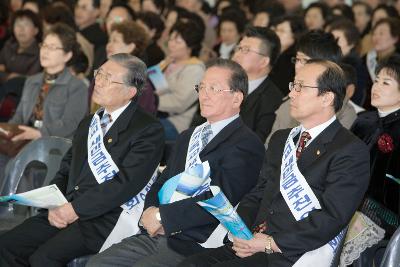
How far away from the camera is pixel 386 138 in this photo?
414 cm

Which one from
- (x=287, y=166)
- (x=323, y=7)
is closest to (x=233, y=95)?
(x=287, y=166)

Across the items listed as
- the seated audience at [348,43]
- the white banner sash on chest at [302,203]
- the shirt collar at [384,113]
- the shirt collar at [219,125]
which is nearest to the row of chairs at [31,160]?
the shirt collar at [219,125]

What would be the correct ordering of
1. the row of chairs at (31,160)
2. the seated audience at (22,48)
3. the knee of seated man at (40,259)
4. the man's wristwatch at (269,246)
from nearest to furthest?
the man's wristwatch at (269,246)
the knee of seated man at (40,259)
the row of chairs at (31,160)
the seated audience at (22,48)

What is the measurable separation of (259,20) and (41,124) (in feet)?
10.5

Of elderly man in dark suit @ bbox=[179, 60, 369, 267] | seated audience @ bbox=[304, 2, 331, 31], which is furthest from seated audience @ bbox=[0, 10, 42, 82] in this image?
elderly man in dark suit @ bbox=[179, 60, 369, 267]

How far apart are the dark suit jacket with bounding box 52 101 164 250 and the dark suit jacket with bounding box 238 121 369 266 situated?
0.72m

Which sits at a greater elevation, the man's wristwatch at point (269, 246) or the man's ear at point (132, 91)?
the man's ear at point (132, 91)

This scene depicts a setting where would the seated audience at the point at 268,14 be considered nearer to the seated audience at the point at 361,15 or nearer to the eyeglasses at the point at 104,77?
the seated audience at the point at 361,15

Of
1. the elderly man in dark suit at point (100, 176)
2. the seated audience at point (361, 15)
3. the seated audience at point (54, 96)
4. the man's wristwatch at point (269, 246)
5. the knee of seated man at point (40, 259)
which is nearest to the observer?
the man's wristwatch at point (269, 246)

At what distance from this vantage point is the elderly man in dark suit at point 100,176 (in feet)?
12.9

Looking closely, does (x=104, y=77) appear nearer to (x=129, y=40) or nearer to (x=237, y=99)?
(x=237, y=99)

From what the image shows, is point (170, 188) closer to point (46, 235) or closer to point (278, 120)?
point (46, 235)

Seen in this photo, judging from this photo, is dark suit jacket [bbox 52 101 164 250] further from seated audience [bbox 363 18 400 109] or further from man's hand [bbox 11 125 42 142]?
seated audience [bbox 363 18 400 109]

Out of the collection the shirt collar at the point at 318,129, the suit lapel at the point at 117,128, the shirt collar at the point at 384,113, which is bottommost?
the shirt collar at the point at 384,113
